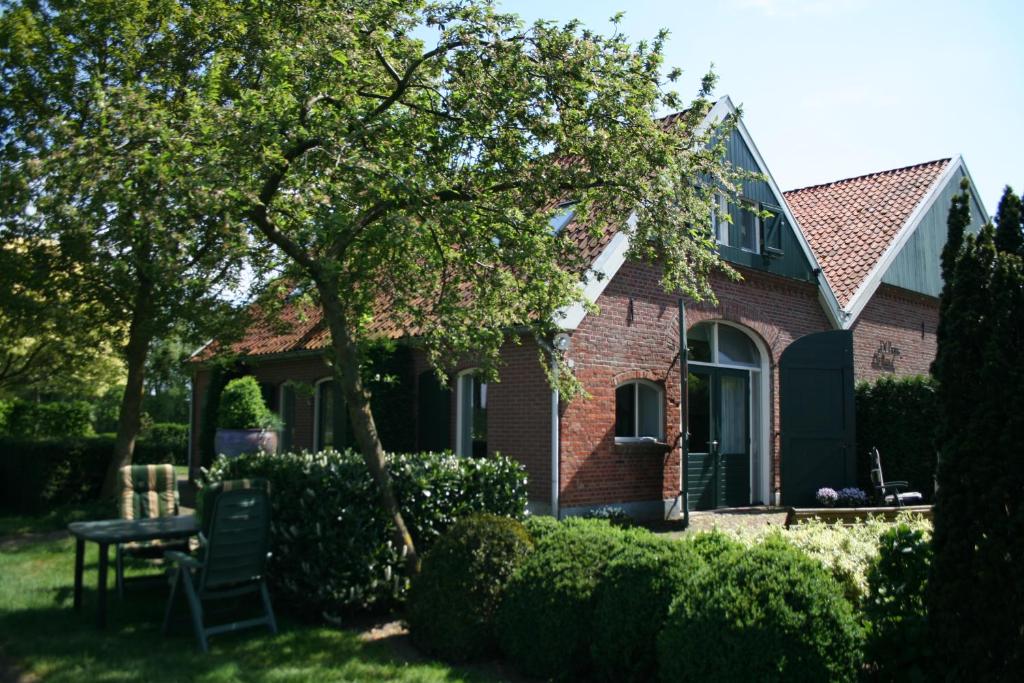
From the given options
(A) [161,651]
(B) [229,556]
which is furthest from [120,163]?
(A) [161,651]

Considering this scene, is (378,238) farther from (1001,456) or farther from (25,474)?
(25,474)

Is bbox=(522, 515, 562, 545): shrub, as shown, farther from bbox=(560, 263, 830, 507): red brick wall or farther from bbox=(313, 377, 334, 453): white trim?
bbox=(313, 377, 334, 453): white trim

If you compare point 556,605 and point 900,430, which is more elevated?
point 900,430

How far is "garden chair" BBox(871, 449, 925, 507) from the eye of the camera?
13517 mm

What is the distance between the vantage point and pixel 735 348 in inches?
596

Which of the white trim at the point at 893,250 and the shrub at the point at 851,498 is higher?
the white trim at the point at 893,250

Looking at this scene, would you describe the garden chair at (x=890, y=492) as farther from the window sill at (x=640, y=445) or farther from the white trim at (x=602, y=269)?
the white trim at (x=602, y=269)

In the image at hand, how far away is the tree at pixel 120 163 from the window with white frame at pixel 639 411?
6198 mm

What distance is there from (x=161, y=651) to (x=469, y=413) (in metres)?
7.94

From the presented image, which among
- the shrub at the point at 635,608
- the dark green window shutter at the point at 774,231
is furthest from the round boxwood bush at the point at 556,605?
the dark green window shutter at the point at 774,231

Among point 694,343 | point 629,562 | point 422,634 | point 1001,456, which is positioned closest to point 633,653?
point 629,562

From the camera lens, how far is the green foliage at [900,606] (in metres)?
4.55

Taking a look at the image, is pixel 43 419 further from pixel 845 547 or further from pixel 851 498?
pixel 845 547

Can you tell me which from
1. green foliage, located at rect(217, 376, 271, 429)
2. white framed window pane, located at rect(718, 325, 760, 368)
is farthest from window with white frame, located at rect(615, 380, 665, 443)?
green foliage, located at rect(217, 376, 271, 429)
